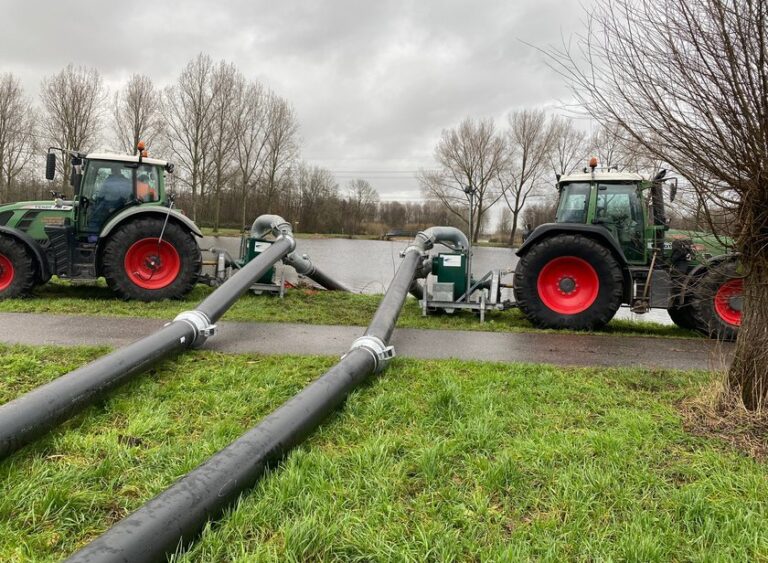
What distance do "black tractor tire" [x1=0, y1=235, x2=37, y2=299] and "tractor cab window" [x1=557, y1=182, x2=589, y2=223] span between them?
8.53 m

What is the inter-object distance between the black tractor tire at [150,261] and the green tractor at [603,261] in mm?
5461

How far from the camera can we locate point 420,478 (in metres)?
2.89

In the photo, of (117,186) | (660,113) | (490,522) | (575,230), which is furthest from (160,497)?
(117,186)

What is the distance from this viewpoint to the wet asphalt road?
5.80 metres

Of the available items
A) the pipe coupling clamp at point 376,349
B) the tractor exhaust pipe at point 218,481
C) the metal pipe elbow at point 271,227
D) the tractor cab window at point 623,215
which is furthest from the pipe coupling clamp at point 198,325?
the tractor cab window at point 623,215

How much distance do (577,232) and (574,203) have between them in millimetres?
551

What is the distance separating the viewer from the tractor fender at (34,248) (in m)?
8.19

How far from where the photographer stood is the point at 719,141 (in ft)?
11.0

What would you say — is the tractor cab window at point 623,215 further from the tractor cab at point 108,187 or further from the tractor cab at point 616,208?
the tractor cab at point 108,187

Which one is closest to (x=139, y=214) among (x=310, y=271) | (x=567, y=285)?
(x=310, y=271)

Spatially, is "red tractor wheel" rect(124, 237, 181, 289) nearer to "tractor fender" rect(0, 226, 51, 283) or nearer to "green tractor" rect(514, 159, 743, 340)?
"tractor fender" rect(0, 226, 51, 283)

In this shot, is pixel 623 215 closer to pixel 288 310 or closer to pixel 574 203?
pixel 574 203

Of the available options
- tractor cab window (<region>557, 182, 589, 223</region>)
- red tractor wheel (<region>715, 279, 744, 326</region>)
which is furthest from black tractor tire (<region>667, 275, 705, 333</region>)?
tractor cab window (<region>557, 182, 589, 223</region>)

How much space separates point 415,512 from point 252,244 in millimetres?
8093
